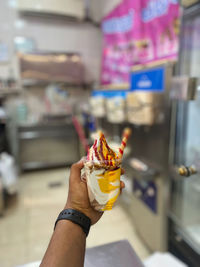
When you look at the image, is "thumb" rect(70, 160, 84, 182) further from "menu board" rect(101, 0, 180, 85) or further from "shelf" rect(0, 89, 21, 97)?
"shelf" rect(0, 89, 21, 97)

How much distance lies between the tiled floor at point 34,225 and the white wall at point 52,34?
2.30 metres

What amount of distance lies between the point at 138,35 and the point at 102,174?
216 cm

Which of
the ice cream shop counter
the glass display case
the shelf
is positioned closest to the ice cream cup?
the glass display case

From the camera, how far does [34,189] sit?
2.74 meters

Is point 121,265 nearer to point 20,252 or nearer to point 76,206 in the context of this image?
point 76,206

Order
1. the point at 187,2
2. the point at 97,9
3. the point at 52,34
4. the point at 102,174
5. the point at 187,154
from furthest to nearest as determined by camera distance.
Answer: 1. the point at 97,9
2. the point at 52,34
3. the point at 187,154
4. the point at 187,2
5. the point at 102,174

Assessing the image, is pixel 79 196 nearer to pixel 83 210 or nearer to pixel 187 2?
pixel 83 210

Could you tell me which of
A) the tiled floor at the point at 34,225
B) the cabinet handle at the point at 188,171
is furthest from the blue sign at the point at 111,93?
the cabinet handle at the point at 188,171

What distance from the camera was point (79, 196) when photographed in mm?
520

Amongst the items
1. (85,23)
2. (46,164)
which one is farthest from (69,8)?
(46,164)

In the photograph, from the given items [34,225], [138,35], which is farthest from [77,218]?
[138,35]

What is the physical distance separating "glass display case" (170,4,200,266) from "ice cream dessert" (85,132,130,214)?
0.75m

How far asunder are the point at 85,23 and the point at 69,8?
475 mm

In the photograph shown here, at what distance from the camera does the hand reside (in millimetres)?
519
